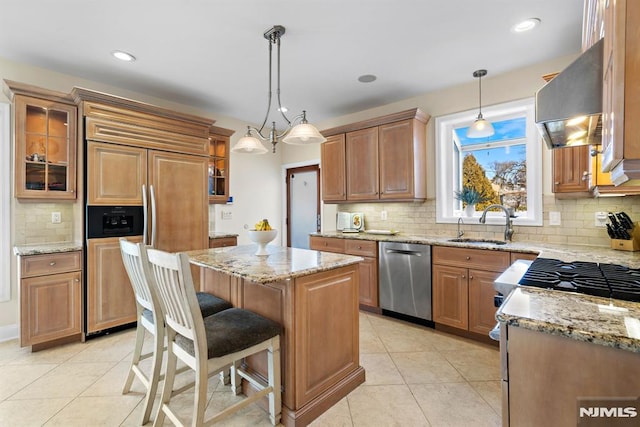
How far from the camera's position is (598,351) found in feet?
2.90

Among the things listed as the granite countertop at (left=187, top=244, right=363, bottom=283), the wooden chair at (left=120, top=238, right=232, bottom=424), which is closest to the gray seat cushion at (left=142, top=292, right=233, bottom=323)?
the wooden chair at (left=120, top=238, right=232, bottom=424)

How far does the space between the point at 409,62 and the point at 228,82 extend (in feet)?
6.46

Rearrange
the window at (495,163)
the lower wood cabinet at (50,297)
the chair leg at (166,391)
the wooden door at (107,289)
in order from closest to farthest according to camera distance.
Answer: the chair leg at (166,391), the lower wood cabinet at (50,297), the wooden door at (107,289), the window at (495,163)

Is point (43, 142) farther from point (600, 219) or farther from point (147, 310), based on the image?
point (600, 219)

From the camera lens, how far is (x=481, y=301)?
9.32 ft

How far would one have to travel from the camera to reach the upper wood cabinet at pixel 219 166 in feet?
14.0

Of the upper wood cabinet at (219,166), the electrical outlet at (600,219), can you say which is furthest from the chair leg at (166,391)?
the electrical outlet at (600,219)

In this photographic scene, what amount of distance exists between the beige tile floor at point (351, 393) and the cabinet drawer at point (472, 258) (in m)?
0.74

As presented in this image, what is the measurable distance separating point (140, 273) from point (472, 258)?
8.89ft

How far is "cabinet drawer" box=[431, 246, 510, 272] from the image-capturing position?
2.72 metres

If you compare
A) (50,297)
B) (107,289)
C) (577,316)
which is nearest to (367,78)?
(577,316)

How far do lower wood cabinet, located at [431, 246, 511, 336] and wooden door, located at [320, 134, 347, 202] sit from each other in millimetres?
1657

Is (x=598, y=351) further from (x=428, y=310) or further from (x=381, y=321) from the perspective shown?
(x=381, y=321)

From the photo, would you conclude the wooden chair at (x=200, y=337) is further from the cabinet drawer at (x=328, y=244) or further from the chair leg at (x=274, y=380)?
the cabinet drawer at (x=328, y=244)
